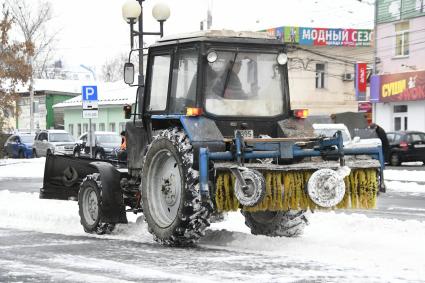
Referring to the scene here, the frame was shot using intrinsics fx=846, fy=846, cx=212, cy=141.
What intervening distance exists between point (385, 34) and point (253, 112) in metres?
33.0

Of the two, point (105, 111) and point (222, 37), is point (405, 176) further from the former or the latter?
point (105, 111)

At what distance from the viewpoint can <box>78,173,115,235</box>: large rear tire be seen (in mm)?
11555

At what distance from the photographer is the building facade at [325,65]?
56281 mm

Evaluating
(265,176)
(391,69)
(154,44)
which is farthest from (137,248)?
(391,69)

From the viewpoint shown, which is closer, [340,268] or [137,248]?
[340,268]

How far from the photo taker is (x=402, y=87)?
134 ft

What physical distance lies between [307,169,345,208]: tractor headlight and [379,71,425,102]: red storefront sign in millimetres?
31101

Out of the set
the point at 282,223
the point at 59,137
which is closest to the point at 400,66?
the point at 59,137

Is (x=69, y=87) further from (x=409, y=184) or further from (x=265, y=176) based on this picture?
(x=265, y=176)

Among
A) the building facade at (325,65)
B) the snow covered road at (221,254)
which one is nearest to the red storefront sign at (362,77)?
the building facade at (325,65)

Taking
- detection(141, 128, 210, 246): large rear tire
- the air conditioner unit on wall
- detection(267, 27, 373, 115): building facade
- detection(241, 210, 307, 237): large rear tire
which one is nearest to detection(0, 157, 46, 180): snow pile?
detection(267, 27, 373, 115): building facade

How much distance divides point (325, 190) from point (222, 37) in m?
2.41

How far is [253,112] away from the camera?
1067cm

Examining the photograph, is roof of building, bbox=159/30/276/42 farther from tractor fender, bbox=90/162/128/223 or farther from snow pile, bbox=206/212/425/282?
snow pile, bbox=206/212/425/282
